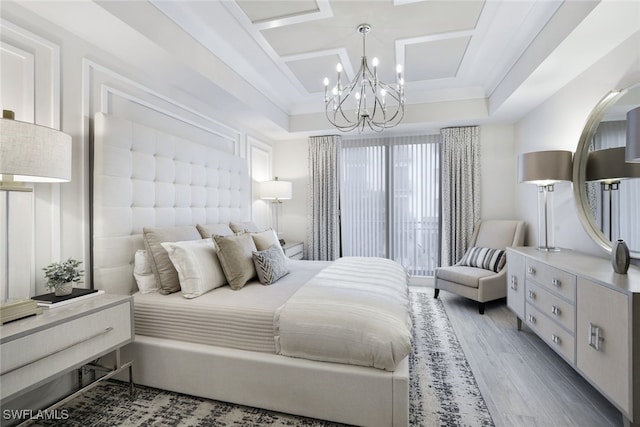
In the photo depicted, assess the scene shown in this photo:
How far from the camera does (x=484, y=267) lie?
3.68 metres

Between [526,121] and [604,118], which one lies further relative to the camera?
[526,121]

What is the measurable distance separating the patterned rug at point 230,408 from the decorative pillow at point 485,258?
1.74 meters

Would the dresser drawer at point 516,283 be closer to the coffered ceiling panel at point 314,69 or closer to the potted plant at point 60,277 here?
the coffered ceiling panel at point 314,69

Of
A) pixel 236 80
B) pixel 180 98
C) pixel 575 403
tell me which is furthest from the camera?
pixel 236 80

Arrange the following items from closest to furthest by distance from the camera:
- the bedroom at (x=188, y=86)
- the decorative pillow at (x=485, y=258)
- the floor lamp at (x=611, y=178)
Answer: the bedroom at (x=188, y=86) < the floor lamp at (x=611, y=178) < the decorative pillow at (x=485, y=258)

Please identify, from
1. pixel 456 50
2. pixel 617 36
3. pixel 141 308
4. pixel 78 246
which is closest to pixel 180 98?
pixel 78 246

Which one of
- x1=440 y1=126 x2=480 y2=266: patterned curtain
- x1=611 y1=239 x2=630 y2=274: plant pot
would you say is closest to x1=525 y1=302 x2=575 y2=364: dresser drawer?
x1=611 y1=239 x2=630 y2=274: plant pot

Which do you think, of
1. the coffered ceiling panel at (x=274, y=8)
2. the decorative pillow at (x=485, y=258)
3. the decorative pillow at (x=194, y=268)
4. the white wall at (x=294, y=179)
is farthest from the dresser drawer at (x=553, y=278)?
the white wall at (x=294, y=179)

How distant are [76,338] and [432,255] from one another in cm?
424

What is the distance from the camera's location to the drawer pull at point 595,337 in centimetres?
164

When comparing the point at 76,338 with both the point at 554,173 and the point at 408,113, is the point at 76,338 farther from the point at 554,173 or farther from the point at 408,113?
the point at 408,113

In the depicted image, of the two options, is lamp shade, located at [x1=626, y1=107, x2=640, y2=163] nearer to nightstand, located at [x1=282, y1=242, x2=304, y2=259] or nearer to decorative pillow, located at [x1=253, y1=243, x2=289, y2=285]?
decorative pillow, located at [x1=253, y1=243, x2=289, y2=285]

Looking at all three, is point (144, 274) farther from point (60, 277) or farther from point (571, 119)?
point (571, 119)

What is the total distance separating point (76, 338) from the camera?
1476 millimetres
